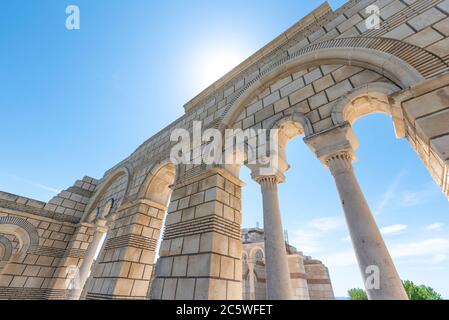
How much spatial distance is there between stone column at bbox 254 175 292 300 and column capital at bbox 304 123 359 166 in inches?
34.1

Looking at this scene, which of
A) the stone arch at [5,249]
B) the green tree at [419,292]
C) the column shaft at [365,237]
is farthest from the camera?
the green tree at [419,292]

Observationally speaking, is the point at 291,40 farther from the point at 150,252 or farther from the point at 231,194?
the point at 150,252

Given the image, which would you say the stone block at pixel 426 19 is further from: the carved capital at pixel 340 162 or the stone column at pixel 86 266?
the stone column at pixel 86 266

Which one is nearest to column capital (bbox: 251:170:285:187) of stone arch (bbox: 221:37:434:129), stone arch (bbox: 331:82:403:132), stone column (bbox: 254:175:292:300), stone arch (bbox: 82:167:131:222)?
stone column (bbox: 254:175:292:300)

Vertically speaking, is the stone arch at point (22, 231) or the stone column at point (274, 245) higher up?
the stone arch at point (22, 231)

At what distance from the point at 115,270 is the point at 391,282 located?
16.9 ft

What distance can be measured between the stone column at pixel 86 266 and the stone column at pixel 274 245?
6457 millimetres

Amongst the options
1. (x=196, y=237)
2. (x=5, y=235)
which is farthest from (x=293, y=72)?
(x=5, y=235)

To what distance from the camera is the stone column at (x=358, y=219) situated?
2105mm

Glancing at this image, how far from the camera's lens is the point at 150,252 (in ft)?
17.9

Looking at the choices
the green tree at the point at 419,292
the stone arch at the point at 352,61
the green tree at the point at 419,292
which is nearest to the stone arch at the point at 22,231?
the stone arch at the point at 352,61

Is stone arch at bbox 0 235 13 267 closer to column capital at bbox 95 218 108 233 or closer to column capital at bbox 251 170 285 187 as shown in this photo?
column capital at bbox 95 218 108 233

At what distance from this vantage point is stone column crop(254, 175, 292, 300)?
9.20 ft
